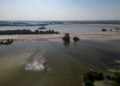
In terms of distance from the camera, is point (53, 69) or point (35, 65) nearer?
point (53, 69)

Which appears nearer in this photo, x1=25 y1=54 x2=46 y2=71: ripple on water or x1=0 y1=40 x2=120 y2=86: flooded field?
x1=0 y1=40 x2=120 y2=86: flooded field

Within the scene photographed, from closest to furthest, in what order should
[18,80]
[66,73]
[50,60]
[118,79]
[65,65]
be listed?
[118,79], [18,80], [66,73], [65,65], [50,60]

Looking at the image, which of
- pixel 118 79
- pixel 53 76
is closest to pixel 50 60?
pixel 53 76

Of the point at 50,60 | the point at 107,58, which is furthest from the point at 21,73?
the point at 107,58

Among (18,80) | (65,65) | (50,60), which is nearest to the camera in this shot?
(18,80)

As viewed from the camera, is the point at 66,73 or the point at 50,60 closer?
the point at 66,73

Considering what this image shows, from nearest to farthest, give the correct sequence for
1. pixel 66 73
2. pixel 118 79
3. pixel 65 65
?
pixel 118 79 → pixel 66 73 → pixel 65 65

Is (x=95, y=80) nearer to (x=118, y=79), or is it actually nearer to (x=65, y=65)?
(x=118, y=79)

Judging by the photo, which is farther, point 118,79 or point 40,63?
point 40,63

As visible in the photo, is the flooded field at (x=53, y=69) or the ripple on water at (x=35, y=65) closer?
the flooded field at (x=53, y=69)

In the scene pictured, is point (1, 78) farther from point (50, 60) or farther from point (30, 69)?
point (50, 60)
